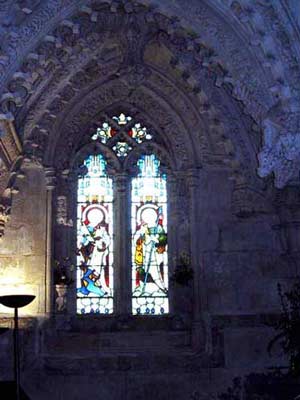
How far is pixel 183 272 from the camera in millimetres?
11109

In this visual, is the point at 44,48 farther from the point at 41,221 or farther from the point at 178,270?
the point at 178,270

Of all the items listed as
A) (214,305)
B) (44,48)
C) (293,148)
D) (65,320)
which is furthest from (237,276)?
(44,48)

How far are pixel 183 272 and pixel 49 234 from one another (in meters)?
2.08

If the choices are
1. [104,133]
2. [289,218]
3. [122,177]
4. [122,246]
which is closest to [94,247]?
[122,246]

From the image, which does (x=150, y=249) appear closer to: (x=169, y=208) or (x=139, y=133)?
(x=169, y=208)

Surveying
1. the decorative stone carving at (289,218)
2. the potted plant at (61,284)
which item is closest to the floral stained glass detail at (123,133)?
the potted plant at (61,284)

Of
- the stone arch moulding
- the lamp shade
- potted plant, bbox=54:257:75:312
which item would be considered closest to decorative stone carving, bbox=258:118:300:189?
the lamp shade

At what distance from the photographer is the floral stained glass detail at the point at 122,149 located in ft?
40.0

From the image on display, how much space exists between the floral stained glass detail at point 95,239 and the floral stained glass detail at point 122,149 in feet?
0.87

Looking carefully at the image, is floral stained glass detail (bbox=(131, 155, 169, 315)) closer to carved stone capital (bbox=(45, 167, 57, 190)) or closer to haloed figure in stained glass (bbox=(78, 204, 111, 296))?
haloed figure in stained glass (bbox=(78, 204, 111, 296))

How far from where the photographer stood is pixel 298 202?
10.8 m

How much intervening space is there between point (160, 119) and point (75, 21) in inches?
117

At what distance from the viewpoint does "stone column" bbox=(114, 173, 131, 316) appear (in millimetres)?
11477

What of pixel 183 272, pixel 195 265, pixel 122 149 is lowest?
pixel 183 272
